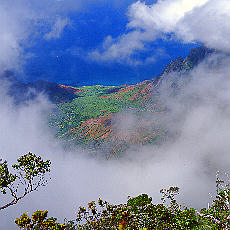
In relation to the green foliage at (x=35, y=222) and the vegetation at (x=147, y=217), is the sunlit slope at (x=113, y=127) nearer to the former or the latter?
the vegetation at (x=147, y=217)

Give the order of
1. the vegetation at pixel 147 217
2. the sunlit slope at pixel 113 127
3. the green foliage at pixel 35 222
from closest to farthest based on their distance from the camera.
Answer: the green foliage at pixel 35 222, the vegetation at pixel 147 217, the sunlit slope at pixel 113 127

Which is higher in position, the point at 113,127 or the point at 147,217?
the point at 113,127

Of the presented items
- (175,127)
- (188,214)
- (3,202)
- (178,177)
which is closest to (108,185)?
(178,177)

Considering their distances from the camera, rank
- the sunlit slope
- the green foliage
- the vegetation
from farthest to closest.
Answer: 1. the sunlit slope
2. the vegetation
3. the green foliage

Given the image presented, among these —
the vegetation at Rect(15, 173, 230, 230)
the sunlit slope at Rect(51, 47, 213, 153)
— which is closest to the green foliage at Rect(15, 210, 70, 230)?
the vegetation at Rect(15, 173, 230, 230)

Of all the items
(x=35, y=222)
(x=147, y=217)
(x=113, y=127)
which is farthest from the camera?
(x=113, y=127)

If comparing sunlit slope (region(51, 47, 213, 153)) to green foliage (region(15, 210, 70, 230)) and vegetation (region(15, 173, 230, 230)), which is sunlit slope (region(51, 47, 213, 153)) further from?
green foliage (region(15, 210, 70, 230))

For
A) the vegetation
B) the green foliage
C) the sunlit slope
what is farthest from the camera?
the sunlit slope


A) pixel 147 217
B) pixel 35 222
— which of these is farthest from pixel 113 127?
pixel 35 222

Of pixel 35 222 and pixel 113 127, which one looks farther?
pixel 113 127

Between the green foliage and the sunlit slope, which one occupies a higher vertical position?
the sunlit slope

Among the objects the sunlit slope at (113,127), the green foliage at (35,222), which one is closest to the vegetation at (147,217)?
the green foliage at (35,222)

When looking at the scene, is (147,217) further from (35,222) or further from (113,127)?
(113,127)

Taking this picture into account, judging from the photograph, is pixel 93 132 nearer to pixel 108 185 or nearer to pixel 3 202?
pixel 108 185
